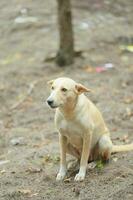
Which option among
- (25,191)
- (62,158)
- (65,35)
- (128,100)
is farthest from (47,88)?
(25,191)

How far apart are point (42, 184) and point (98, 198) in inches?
32.0

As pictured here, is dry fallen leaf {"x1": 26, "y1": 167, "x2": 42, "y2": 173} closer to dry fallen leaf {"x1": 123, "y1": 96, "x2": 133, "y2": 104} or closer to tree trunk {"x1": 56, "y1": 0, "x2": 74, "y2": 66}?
dry fallen leaf {"x1": 123, "y1": 96, "x2": 133, "y2": 104}

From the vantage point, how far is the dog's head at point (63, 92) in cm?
497

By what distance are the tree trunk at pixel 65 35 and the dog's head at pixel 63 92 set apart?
17.9ft

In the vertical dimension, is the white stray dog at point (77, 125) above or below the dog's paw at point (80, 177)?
above

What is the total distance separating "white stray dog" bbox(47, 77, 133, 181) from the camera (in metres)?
5.11

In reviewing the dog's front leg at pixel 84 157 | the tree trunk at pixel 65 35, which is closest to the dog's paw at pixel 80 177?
the dog's front leg at pixel 84 157

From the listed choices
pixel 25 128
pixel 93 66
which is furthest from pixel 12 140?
pixel 93 66

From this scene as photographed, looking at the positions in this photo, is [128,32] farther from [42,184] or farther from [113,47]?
[42,184]

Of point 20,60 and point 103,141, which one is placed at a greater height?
point 103,141

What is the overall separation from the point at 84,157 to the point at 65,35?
18.3ft

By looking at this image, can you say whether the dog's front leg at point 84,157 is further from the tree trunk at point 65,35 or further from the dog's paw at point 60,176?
the tree trunk at point 65,35

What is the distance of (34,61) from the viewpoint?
37.4 ft

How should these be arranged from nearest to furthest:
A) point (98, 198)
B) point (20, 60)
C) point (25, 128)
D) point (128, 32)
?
point (98, 198) → point (25, 128) → point (20, 60) → point (128, 32)
